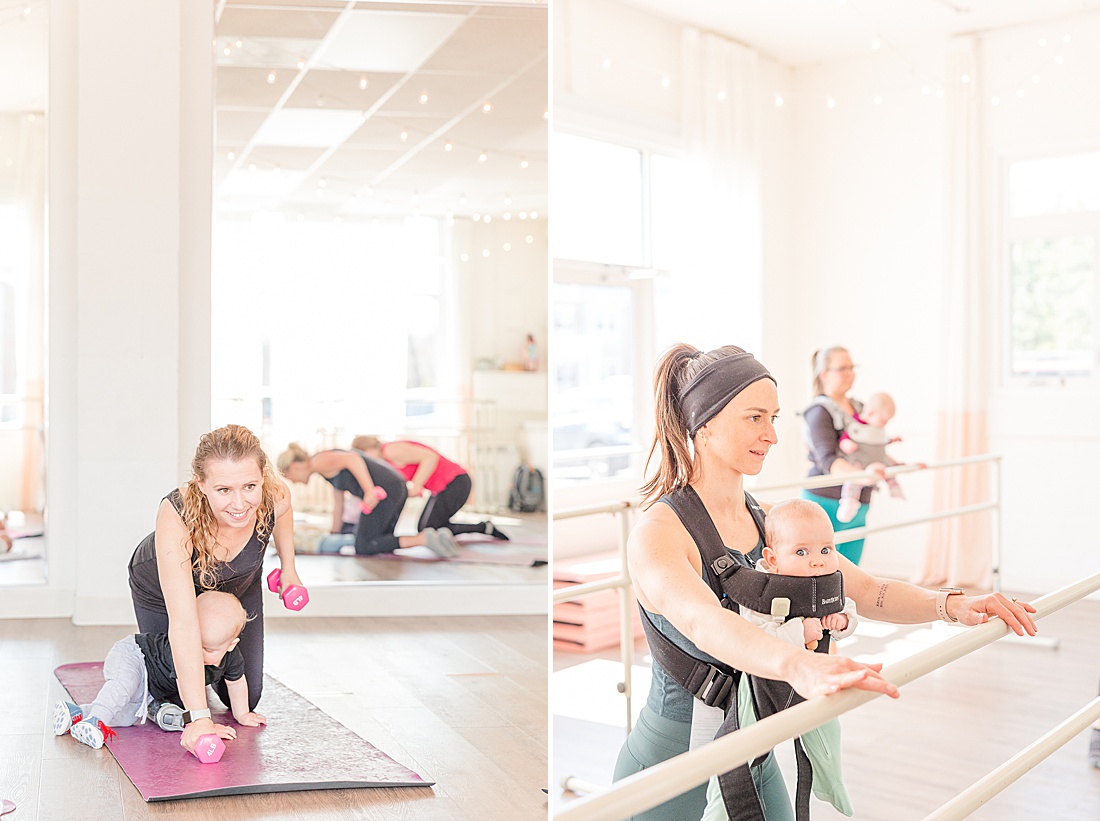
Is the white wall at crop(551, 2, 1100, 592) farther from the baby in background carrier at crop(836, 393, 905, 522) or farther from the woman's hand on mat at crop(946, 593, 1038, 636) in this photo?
the woman's hand on mat at crop(946, 593, 1038, 636)

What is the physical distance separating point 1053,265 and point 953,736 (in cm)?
312

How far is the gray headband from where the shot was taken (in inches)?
59.2

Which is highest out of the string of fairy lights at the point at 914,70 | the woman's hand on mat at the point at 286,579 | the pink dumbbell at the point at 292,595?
the string of fairy lights at the point at 914,70

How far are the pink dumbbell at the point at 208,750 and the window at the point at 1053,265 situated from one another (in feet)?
15.6

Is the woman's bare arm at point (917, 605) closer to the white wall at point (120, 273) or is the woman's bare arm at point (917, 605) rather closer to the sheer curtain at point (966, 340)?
the white wall at point (120, 273)

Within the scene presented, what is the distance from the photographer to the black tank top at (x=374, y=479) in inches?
178

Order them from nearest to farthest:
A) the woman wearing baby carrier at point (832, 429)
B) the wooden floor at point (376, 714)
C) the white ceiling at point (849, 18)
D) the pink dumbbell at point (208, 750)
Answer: the wooden floor at point (376, 714), the pink dumbbell at point (208, 750), the woman wearing baby carrier at point (832, 429), the white ceiling at point (849, 18)

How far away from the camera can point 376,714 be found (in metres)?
2.82

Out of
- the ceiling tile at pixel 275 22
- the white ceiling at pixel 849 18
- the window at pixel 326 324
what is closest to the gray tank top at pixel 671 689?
the window at pixel 326 324

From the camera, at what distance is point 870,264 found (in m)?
6.22

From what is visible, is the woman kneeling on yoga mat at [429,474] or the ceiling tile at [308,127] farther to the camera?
the woman kneeling on yoga mat at [429,474]

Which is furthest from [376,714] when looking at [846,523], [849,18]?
[849,18]

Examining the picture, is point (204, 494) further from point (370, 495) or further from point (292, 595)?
point (370, 495)

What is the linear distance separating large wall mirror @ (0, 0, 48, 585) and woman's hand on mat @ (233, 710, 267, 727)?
5.85 feet
